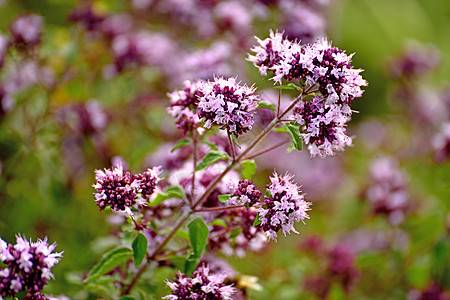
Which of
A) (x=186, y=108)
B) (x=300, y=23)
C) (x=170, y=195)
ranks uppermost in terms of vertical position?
(x=300, y=23)

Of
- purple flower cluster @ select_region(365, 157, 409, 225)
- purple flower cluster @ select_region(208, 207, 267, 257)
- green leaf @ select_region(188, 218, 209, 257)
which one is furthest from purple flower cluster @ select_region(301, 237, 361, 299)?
green leaf @ select_region(188, 218, 209, 257)

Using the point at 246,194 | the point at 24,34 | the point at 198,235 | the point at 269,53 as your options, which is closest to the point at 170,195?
the point at 198,235

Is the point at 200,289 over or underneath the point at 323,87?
underneath

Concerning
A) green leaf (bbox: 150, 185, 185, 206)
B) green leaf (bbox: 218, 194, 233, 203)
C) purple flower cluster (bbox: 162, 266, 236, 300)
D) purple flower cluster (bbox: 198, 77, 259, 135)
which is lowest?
purple flower cluster (bbox: 162, 266, 236, 300)

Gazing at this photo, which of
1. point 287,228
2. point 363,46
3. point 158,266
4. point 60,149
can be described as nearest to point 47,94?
point 60,149

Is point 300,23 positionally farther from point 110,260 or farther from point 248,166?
point 110,260

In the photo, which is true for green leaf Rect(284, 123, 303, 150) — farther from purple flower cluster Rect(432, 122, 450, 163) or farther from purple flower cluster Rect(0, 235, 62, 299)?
purple flower cluster Rect(432, 122, 450, 163)
